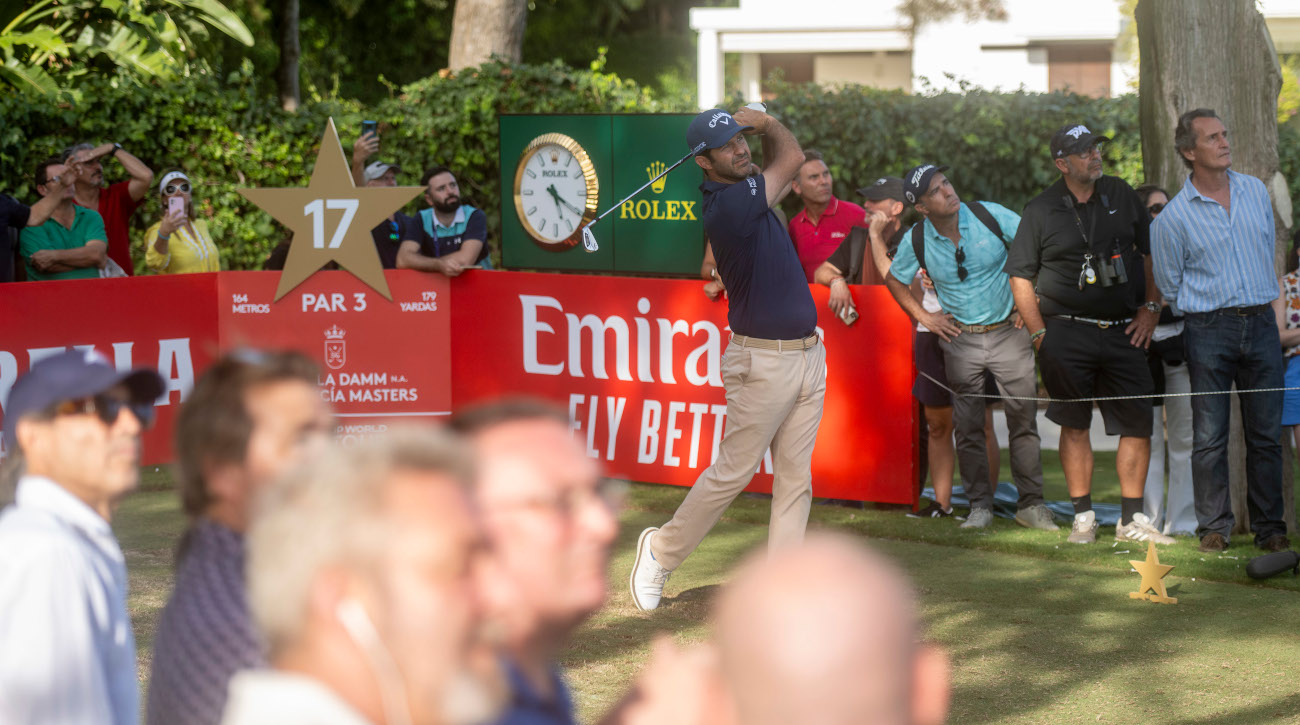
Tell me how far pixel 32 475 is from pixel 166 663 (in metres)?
0.47

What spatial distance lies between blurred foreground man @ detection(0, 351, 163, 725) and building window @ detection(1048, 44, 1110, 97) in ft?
101

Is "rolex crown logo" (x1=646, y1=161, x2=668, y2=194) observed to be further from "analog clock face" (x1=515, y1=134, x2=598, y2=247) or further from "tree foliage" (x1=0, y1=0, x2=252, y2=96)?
"tree foliage" (x1=0, y1=0, x2=252, y2=96)

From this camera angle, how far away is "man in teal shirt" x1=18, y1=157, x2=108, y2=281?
30.9ft

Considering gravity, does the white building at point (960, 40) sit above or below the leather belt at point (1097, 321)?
above

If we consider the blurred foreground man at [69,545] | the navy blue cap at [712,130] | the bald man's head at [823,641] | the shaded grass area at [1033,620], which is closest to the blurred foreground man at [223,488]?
the blurred foreground man at [69,545]

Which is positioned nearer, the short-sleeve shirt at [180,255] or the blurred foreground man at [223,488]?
the blurred foreground man at [223,488]

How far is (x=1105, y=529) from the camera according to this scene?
7832 mm

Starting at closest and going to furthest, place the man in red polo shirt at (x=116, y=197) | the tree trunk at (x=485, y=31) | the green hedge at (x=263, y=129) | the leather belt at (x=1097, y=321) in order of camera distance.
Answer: the leather belt at (x=1097, y=321), the man in red polo shirt at (x=116, y=197), the green hedge at (x=263, y=129), the tree trunk at (x=485, y=31)

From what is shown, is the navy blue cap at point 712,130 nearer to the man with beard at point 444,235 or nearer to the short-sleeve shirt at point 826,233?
the short-sleeve shirt at point 826,233

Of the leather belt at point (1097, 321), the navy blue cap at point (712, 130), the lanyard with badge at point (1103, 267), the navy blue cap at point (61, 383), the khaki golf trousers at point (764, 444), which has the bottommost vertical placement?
the khaki golf trousers at point (764, 444)

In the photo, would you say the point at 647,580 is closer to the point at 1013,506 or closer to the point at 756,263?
the point at 756,263

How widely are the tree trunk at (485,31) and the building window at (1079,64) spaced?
57.9 feet

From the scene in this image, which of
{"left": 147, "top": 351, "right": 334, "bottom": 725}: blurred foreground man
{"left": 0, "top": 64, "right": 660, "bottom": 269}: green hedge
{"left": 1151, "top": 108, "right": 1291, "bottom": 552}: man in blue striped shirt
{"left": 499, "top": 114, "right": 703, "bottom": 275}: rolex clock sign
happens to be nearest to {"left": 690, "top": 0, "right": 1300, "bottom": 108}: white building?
→ {"left": 0, "top": 64, "right": 660, "bottom": 269}: green hedge

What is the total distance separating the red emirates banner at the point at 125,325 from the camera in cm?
898
